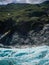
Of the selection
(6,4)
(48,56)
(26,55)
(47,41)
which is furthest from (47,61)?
(6,4)

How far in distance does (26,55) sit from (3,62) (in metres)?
3.23

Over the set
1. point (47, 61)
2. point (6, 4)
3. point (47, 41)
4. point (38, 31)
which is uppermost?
point (6, 4)

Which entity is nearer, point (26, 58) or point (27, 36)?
point (26, 58)

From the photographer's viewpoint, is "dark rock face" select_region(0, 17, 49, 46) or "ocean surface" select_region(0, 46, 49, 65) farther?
"dark rock face" select_region(0, 17, 49, 46)

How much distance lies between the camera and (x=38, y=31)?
20.2 metres

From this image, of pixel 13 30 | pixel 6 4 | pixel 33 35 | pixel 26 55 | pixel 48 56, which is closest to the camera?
pixel 48 56

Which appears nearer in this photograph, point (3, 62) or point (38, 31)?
point (3, 62)

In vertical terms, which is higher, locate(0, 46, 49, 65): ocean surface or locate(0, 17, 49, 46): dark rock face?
locate(0, 17, 49, 46): dark rock face

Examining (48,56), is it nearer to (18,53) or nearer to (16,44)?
(18,53)

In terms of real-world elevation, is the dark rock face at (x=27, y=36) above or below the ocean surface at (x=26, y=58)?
above

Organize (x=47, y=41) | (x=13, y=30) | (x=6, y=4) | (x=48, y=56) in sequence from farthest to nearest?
1. (x=6, y=4)
2. (x=13, y=30)
3. (x=47, y=41)
4. (x=48, y=56)

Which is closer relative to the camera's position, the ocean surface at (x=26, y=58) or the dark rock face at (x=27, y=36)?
the ocean surface at (x=26, y=58)

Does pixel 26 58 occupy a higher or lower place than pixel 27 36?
lower

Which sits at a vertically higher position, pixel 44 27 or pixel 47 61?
pixel 44 27
